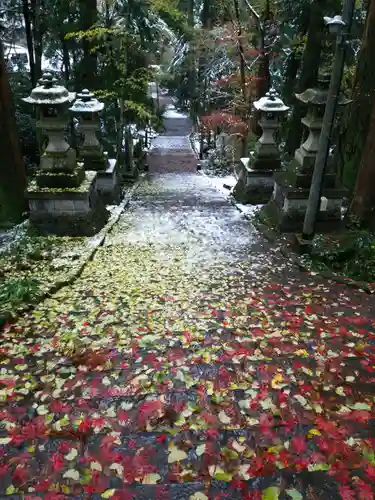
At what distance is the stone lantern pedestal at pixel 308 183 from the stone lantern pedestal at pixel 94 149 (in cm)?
593

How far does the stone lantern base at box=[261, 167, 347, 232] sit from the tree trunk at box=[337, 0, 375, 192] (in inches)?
64.1

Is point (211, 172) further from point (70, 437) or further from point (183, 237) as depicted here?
point (70, 437)

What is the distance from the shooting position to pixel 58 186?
936 cm

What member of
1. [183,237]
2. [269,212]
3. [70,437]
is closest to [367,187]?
[269,212]

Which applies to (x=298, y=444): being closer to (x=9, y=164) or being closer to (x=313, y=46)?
(x=9, y=164)

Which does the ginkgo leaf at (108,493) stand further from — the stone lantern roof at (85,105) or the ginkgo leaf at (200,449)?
the stone lantern roof at (85,105)

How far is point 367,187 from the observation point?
8.14 metres

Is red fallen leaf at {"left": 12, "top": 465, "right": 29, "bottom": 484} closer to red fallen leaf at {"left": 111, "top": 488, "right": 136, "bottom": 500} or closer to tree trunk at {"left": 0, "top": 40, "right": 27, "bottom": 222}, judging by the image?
red fallen leaf at {"left": 111, "top": 488, "right": 136, "bottom": 500}

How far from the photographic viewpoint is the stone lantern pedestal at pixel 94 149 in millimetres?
12109

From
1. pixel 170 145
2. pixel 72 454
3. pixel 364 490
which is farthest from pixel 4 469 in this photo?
pixel 170 145

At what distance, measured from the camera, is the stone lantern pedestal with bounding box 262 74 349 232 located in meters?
8.56

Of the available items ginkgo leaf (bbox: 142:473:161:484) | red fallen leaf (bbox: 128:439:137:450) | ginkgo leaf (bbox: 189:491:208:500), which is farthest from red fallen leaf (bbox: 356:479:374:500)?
red fallen leaf (bbox: 128:439:137:450)

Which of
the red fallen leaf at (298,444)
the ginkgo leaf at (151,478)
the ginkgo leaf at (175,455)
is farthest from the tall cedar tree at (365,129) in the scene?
the ginkgo leaf at (151,478)

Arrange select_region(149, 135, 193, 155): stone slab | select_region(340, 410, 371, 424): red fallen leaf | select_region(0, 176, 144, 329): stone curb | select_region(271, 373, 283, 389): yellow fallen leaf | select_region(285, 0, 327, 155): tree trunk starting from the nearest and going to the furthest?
select_region(340, 410, 371, 424): red fallen leaf → select_region(271, 373, 283, 389): yellow fallen leaf → select_region(0, 176, 144, 329): stone curb → select_region(285, 0, 327, 155): tree trunk → select_region(149, 135, 193, 155): stone slab
